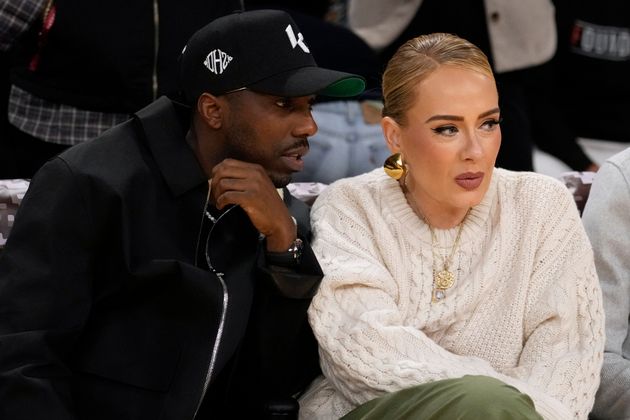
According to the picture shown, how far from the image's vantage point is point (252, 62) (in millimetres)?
2973

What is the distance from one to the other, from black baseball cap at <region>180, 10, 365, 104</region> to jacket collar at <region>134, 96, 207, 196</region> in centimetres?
8

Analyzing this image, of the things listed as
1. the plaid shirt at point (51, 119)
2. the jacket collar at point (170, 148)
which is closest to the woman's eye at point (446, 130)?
the jacket collar at point (170, 148)

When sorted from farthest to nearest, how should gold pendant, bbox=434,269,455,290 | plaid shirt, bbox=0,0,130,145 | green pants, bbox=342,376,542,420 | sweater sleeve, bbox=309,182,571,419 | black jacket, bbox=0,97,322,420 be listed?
1. plaid shirt, bbox=0,0,130,145
2. gold pendant, bbox=434,269,455,290
3. sweater sleeve, bbox=309,182,571,419
4. black jacket, bbox=0,97,322,420
5. green pants, bbox=342,376,542,420

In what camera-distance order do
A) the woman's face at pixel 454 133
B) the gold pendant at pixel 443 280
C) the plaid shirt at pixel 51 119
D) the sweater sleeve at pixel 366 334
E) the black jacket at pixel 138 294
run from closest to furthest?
the black jacket at pixel 138 294
the sweater sleeve at pixel 366 334
the woman's face at pixel 454 133
the gold pendant at pixel 443 280
the plaid shirt at pixel 51 119

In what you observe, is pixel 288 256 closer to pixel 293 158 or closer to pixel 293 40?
pixel 293 158

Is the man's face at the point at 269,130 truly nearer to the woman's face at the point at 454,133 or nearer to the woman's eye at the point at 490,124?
the woman's face at the point at 454,133

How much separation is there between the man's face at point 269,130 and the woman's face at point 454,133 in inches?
10.5

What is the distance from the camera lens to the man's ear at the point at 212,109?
3.02m

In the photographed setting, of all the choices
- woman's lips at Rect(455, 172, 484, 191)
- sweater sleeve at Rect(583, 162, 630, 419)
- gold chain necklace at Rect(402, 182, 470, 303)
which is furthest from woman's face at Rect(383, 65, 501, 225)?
sweater sleeve at Rect(583, 162, 630, 419)

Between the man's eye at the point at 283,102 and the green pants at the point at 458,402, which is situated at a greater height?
the man's eye at the point at 283,102

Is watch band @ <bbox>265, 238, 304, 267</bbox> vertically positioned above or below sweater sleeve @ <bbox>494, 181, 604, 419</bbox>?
above

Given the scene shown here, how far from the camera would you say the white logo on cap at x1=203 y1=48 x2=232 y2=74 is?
298 cm

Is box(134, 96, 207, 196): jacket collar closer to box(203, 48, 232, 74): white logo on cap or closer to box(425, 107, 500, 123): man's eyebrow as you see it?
box(203, 48, 232, 74): white logo on cap

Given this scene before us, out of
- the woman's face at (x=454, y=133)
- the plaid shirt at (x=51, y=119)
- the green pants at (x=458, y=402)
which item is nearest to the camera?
the green pants at (x=458, y=402)
